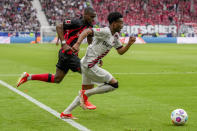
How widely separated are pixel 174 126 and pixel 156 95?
374 cm

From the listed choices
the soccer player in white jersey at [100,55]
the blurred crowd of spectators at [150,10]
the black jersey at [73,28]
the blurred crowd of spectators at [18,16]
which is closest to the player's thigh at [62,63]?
the black jersey at [73,28]

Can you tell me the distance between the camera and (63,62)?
891cm

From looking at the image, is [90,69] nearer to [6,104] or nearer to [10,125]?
[10,125]

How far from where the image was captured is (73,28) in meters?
8.66

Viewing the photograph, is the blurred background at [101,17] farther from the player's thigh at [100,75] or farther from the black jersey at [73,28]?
the player's thigh at [100,75]

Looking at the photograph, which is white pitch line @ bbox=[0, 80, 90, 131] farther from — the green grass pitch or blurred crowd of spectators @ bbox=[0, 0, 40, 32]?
blurred crowd of spectators @ bbox=[0, 0, 40, 32]

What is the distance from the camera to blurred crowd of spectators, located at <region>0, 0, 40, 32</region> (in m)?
54.0

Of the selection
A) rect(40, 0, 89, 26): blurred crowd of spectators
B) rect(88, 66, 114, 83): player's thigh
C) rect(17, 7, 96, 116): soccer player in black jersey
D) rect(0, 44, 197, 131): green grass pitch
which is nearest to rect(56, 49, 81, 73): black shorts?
rect(17, 7, 96, 116): soccer player in black jersey

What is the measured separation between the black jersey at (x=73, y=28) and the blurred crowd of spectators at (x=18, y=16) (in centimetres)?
4570

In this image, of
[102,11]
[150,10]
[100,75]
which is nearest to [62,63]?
[100,75]

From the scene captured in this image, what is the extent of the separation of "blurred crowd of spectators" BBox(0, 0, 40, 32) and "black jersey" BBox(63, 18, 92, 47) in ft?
150

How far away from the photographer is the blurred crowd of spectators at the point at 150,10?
5991 cm

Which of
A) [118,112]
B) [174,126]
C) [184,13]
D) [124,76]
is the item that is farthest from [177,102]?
[184,13]

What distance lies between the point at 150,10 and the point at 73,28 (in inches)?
2164
